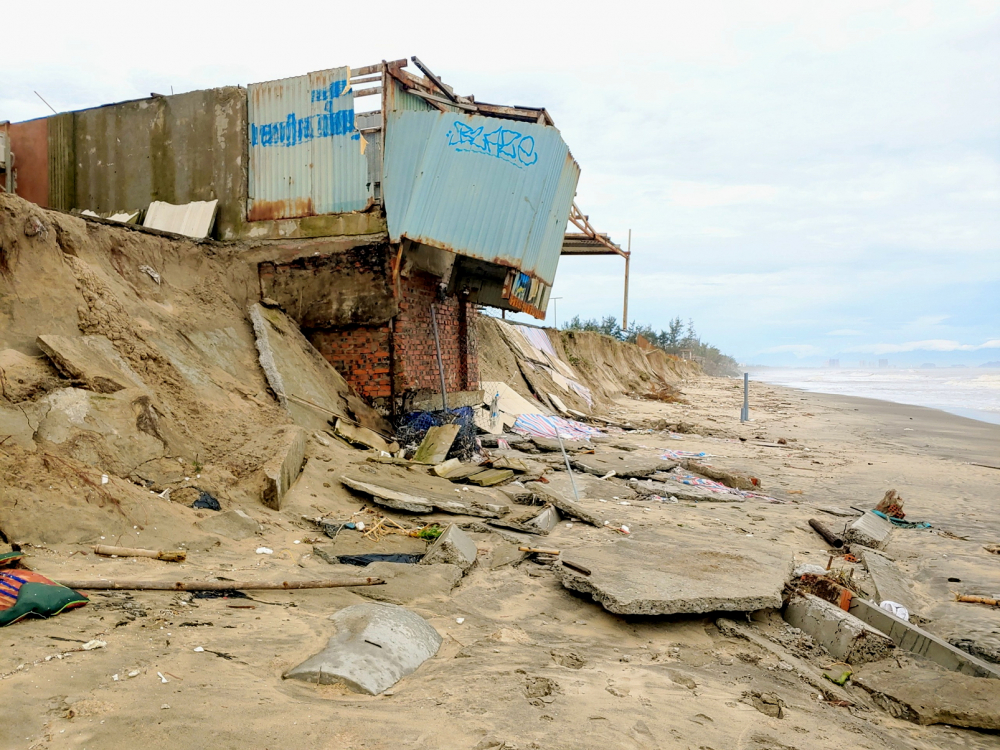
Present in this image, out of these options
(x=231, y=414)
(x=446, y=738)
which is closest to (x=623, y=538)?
(x=446, y=738)

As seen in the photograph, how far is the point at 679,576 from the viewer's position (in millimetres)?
4207

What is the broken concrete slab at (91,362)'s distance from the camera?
487 centimetres

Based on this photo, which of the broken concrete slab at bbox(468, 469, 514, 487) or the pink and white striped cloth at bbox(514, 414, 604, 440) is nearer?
the broken concrete slab at bbox(468, 469, 514, 487)

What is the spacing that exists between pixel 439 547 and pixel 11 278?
4.31m

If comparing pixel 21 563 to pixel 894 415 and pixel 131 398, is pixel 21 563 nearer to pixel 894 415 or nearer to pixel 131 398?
pixel 131 398

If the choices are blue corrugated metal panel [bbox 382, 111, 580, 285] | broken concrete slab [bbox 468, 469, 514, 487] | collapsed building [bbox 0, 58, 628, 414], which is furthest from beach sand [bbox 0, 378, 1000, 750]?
blue corrugated metal panel [bbox 382, 111, 580, 285]

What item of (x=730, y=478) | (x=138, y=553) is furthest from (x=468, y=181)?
(x=138, y=553)

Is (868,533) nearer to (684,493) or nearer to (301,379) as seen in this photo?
(684,493)

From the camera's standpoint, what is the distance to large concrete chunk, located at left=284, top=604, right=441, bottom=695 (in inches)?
103

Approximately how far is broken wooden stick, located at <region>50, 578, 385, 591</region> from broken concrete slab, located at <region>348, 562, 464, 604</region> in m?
0.08

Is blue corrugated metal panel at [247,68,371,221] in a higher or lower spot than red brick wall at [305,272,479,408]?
higher

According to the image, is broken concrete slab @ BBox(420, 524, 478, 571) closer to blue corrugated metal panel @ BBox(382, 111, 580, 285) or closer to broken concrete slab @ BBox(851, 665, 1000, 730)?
broken concrete slab @ BBox(851, 665, 1000, 730)

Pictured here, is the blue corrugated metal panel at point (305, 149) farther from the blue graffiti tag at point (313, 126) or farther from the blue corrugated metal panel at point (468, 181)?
the blue corrugated metal panel at point (468, 181)

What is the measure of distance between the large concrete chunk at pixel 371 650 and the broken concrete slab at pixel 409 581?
236 mm
